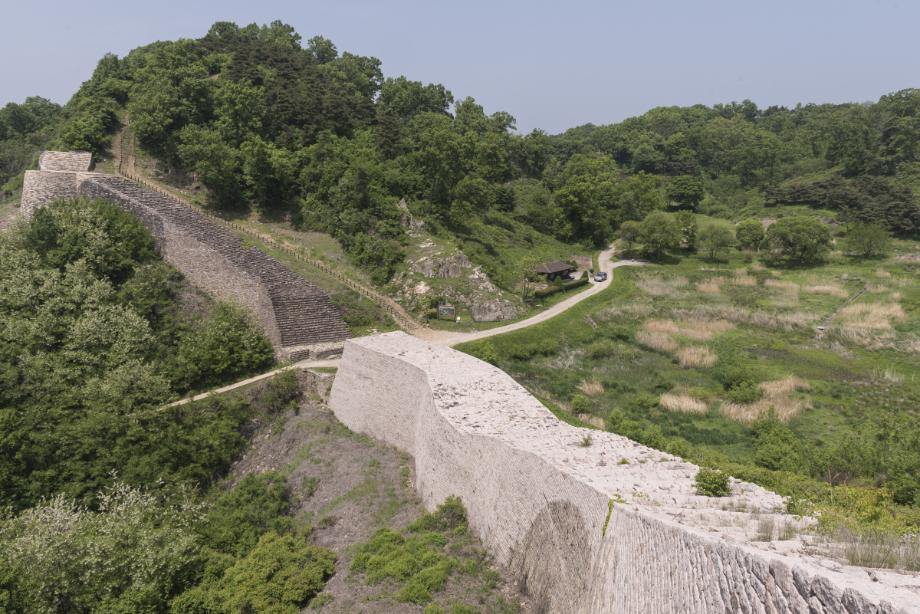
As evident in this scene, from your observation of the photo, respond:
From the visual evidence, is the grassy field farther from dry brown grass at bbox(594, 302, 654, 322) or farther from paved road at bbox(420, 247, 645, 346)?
paved road at bbox(420, 247, 645, 346)

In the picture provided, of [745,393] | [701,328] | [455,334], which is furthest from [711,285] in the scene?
[455,334]

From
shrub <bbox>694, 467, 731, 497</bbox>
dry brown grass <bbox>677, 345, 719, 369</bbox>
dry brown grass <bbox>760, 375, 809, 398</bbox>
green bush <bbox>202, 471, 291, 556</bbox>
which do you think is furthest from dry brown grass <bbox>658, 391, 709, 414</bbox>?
green bush <bbox>202, 471, 291, 556</bbox>

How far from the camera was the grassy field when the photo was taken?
18906 millimetres

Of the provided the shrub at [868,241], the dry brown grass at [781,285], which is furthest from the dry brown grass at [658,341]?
the shrub at [868,241]

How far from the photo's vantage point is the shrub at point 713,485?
1155cm

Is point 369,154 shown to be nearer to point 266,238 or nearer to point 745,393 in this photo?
point 266,238

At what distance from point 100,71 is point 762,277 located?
196 ft

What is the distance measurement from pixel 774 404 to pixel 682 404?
4256 millimetres

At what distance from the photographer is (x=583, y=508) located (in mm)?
11734

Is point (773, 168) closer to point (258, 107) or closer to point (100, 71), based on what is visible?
point (258, 107)

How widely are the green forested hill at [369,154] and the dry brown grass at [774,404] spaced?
1939 centimetres

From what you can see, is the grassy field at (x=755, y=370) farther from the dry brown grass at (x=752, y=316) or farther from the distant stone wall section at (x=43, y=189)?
the distant stone wall section at (x=43, y=189)

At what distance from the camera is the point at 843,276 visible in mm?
46969

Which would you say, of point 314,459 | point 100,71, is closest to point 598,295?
point 314,459
